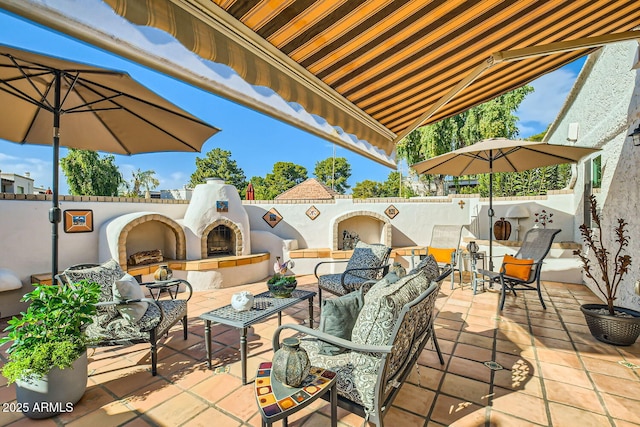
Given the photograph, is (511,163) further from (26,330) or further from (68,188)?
(68,188)

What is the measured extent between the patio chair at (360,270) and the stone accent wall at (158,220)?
3397mm

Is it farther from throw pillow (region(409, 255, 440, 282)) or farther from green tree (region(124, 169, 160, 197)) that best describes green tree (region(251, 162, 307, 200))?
throw pillow (region(409, 255, 440, 282))

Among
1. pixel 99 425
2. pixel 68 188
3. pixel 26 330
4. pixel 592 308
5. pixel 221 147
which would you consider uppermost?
pixel 221 147

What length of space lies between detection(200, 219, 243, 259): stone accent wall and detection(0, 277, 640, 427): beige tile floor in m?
2.59

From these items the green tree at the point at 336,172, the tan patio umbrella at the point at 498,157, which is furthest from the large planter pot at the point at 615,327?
the green tree at the point at 336,172

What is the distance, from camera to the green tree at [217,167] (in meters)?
35.2

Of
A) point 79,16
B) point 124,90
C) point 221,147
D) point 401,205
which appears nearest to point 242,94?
point 79,16

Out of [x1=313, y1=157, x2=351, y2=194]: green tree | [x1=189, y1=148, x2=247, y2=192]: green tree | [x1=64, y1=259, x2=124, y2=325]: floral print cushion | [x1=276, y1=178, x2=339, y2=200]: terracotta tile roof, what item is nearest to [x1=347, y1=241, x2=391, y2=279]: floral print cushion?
[x1=64, y1=259, x2=124, y2=325]: floral print cushion

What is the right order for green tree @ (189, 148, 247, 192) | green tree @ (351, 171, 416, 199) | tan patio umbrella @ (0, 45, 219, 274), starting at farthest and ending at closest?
green tree @ (189, 148, 247, 192), green tree @ (351, 171, 416, 199), tan patio umbrella @ (0, 45, 219, 274)

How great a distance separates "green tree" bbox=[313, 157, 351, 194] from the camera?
39.1 meters

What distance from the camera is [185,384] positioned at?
8.30 feet

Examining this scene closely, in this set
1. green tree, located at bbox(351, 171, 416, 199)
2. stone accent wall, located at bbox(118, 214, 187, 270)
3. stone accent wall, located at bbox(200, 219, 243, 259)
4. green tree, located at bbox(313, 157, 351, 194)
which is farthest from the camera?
green tree, located at bbox(313, 157, 351, 194)

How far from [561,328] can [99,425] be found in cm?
492

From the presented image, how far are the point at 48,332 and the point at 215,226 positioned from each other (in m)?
4.27
